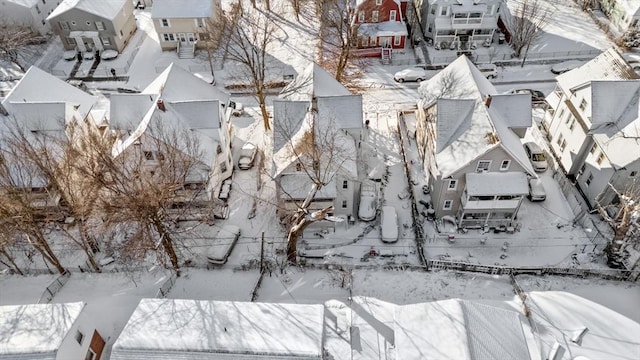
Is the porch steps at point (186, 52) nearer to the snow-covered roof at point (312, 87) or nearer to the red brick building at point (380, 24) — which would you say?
the red brick building at point (380, 24)

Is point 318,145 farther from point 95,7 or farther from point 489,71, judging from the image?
point 95,7

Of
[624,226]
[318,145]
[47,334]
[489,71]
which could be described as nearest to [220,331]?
[47,334]

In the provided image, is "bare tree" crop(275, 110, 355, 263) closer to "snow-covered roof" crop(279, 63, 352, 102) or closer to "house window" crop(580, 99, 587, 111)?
"snow-covered roof" crop(279, 63, 352, 102)

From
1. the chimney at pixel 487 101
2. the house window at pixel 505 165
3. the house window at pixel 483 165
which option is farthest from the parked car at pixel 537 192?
the chimney at pixel 487 101

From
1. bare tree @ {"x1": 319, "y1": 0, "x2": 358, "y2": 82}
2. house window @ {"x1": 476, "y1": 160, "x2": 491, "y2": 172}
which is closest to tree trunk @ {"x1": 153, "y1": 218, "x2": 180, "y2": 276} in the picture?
house window @ {"x1": 476, "y1": 160, "x2": 491, "y2": 172}

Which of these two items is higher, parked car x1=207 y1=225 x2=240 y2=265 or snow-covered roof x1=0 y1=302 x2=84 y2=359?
snow-covered roof x1=0 y1=302 x2=84 y2=359

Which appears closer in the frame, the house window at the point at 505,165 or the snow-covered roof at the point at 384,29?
the house window at the point at 505,165
